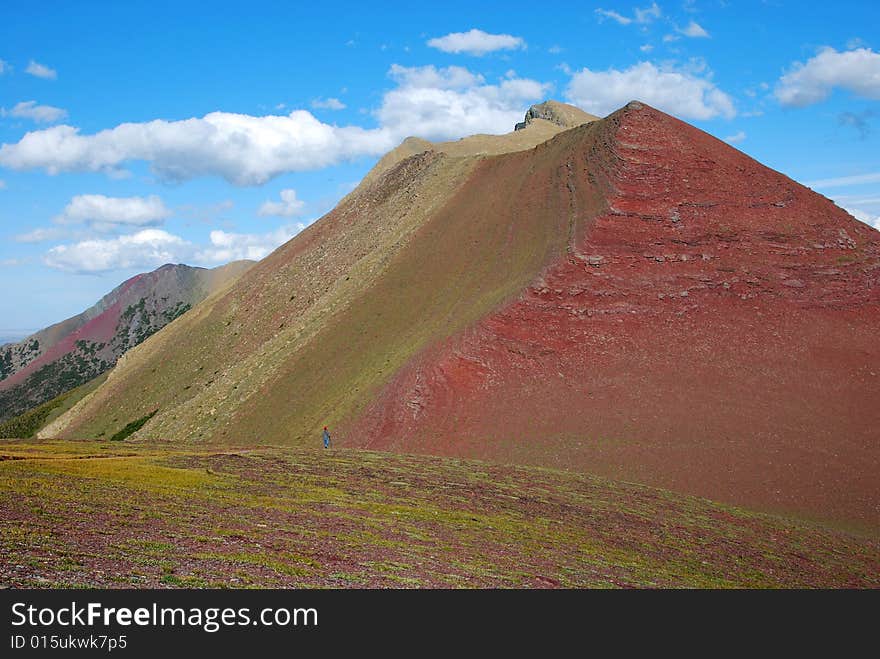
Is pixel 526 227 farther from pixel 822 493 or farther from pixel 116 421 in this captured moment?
pixel 116 421

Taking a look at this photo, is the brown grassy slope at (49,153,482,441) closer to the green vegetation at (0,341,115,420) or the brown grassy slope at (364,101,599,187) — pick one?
the brown grassy slope at (364,101,599,187)

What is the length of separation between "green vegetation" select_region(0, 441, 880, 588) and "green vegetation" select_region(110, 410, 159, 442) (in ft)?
96.6

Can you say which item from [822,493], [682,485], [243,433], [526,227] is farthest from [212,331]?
[822,493]

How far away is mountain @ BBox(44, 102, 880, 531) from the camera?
4166 centimetres

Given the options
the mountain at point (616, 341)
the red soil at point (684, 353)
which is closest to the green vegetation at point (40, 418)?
the mountain at point (616, 341)

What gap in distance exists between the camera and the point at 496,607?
53.3ft

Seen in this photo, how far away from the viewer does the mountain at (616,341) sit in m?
41.7

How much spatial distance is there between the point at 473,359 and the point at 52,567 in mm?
34839

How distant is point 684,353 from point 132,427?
4867 centimetres

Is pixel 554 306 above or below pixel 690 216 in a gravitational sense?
below

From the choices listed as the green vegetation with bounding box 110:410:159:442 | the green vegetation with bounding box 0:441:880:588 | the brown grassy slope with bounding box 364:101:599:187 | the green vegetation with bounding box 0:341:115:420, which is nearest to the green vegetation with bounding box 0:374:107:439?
the green vegetation with bounding box 110:410:159:442

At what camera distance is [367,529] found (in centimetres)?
2394

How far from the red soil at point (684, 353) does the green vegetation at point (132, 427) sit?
29.7 meters

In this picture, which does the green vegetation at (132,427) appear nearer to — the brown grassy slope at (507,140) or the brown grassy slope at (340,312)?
the brown grassy slope at (340,312)
